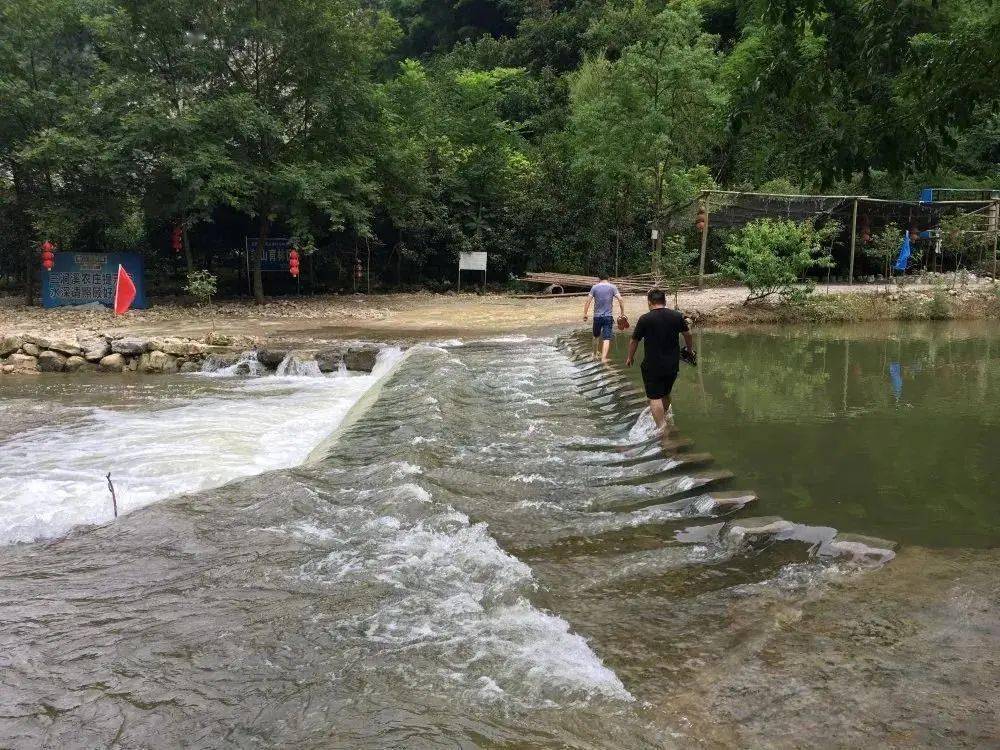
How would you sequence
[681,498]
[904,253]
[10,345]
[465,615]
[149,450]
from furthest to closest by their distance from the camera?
1. [904,253]
2. [10,345]
3. [149,450]
4. [681,498]
5. [465,615]

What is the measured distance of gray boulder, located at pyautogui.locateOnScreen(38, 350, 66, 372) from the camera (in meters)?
15.0

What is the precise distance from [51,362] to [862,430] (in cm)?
1453

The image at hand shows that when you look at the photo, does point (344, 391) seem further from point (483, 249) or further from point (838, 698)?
point (483, 249)

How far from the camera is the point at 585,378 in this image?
38.8 ft

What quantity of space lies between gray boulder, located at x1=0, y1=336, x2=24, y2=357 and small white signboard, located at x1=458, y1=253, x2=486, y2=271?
13.7 m

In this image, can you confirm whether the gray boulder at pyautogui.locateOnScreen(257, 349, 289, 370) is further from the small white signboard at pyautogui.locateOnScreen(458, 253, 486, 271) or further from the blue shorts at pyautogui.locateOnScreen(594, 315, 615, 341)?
the small white signboard at pyautogui.locateOnScreen(458, 253, 486, 271)

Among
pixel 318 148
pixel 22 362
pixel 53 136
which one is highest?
pixel 318 148

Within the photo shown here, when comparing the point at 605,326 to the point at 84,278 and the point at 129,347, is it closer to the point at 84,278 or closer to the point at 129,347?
the point at 129,347

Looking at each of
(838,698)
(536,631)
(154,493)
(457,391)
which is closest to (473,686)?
(536,631)

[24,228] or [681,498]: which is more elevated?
[24,228]

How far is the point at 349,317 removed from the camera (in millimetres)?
20672

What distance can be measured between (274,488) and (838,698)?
4.96 meters

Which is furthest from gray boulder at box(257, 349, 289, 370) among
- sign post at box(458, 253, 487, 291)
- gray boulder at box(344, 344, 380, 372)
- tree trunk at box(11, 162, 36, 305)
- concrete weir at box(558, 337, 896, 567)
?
sign post at box(458, 253, 487, 291)

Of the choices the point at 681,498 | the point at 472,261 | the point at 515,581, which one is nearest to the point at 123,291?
the point at 472,261
